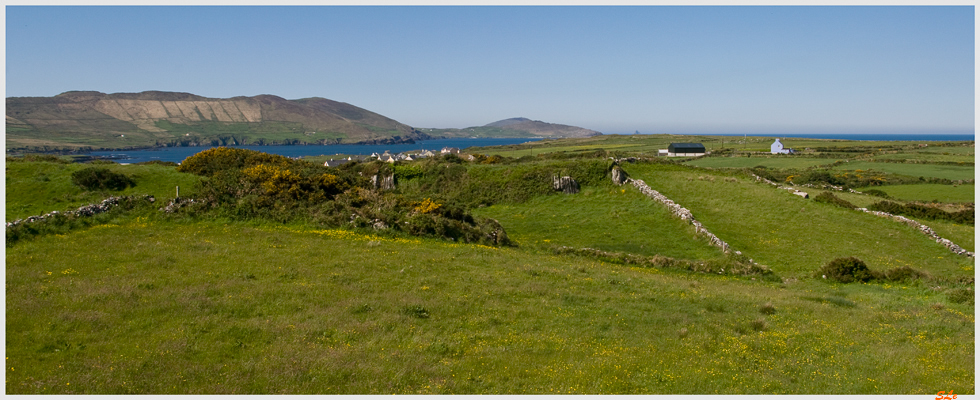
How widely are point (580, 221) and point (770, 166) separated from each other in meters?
68.2

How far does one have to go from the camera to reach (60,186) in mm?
26703

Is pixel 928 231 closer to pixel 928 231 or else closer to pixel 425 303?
pixel 928 231

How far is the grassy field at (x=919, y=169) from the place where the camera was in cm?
6950

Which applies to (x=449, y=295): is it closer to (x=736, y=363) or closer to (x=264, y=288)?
(x=264, y=288)

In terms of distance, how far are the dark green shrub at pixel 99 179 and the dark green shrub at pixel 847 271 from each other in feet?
122

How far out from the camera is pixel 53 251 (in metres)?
17.9

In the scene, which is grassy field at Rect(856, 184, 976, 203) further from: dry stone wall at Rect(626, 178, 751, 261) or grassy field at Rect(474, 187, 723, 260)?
grassy field at Rect(474, 187, 723, 260)

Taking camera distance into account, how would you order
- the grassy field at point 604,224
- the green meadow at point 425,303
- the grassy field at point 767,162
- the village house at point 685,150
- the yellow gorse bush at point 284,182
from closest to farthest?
the green meadow at point 425,303 → the yellow gorse bush at point 284,182 → the grassy field at point 604,224 → the grassy field at point 767,162 → the village house at point 685,150

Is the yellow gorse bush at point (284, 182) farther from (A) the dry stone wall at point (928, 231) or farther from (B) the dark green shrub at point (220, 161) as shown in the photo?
(A) the dry stone wall at point (928, 231)

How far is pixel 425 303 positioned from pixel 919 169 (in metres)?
93.8

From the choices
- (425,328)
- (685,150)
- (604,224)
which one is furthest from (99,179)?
(685,150)

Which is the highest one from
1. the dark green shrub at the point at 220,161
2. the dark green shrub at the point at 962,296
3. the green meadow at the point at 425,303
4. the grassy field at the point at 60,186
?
the dark green shrub at the point at 220,161

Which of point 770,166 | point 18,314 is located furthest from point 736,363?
point 770,166

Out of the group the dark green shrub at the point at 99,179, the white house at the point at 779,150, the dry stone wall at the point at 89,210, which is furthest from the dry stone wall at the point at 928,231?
the white house at the point at 779,150
